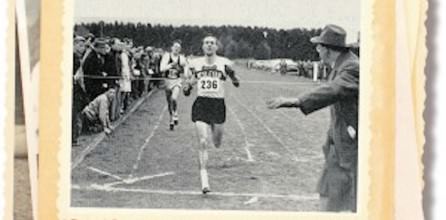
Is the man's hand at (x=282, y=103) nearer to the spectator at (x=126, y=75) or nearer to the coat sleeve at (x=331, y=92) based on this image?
the coat sleeve at (x=331, y=92)

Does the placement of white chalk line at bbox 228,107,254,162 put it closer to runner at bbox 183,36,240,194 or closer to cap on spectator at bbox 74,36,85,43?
runner at bbox 183,36,240,194

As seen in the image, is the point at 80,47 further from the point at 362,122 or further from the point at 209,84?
the point at 362,122

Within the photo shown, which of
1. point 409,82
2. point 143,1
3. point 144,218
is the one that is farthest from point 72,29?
point 409,82

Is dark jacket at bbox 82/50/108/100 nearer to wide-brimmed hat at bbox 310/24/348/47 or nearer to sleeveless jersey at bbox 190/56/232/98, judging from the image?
Answer: sleeveless jersey at bbox 190/56/232/98

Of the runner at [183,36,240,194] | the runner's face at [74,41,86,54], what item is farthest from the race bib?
the runner's face at [74,41,86,54]

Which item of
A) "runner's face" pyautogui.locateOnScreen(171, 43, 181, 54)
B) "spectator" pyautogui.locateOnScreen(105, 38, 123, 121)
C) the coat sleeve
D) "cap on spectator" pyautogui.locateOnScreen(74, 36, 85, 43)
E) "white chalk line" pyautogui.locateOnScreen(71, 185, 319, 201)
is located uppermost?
"cap on spectator" pyautogui.locateOnScreen(74, 36, 85, 43)

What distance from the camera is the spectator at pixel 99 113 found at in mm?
546

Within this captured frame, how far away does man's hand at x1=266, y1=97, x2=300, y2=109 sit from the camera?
548mm

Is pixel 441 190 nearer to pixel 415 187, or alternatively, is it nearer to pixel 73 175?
pixel 415 187

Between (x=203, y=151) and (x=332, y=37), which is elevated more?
(x=332, y=37)

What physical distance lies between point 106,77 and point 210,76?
0.10 metres

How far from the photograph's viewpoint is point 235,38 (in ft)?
1.79


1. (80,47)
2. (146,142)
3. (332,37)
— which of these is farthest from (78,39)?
(332,37)

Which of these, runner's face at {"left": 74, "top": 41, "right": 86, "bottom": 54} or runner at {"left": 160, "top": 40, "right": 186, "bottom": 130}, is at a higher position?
runner's face at {"left": 74, "top": 41, "right": 86, "bottom": 54}
